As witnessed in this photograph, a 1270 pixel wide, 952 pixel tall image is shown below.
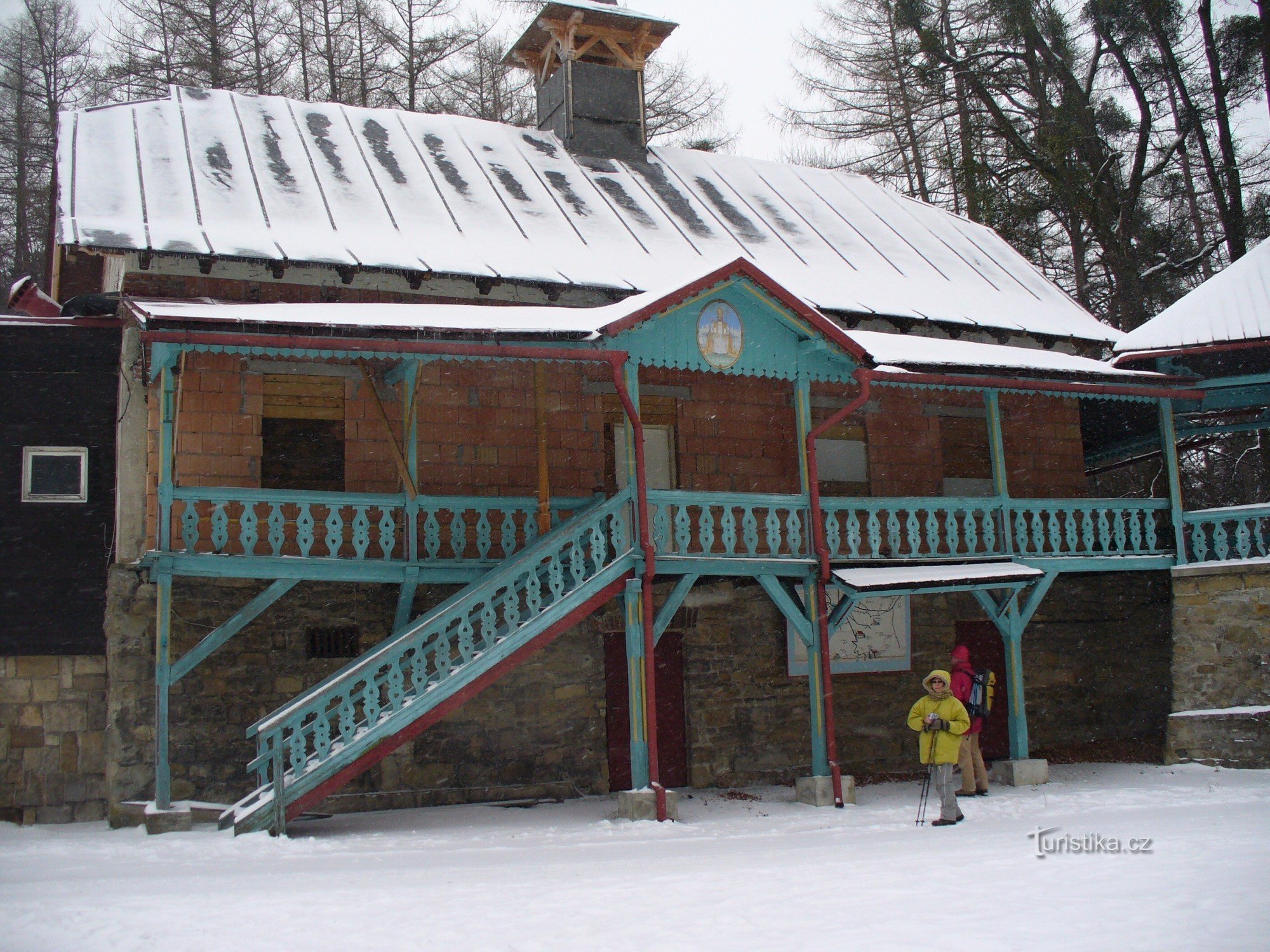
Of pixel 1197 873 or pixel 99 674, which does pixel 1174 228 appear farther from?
pixel 99 674

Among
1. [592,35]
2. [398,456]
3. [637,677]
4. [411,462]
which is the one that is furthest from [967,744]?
[592,35]

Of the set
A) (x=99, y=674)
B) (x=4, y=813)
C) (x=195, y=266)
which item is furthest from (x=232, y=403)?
(x=4, y=813)

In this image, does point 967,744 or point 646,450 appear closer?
point 967,744

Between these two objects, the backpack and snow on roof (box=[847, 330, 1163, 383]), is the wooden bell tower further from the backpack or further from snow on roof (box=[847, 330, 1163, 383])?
the backpack

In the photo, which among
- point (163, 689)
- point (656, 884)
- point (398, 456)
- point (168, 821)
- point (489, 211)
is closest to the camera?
point (656, 884)

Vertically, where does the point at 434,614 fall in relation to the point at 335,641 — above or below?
above

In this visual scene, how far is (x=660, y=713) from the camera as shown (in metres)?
13.1

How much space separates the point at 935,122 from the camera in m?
23.8

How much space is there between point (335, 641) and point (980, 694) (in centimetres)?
651

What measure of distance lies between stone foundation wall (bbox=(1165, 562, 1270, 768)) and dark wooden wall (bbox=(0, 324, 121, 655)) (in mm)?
11824

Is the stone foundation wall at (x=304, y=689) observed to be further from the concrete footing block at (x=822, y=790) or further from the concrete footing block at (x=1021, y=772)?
the concrete footing block at (x=1021, y=772)

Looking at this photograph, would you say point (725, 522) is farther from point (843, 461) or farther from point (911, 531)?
point (843, 461)

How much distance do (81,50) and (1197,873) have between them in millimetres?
22595

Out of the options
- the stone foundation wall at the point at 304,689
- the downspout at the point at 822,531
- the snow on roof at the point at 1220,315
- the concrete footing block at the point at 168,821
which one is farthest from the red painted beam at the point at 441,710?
the snow on roof at the point at 1220,315
